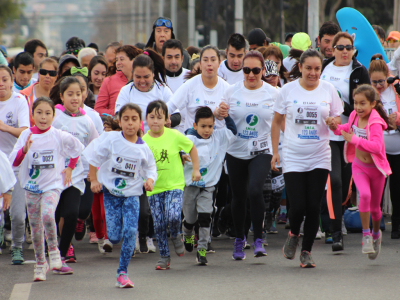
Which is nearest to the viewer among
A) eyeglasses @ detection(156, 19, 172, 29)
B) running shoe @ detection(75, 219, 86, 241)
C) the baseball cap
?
running shoe @ detection(75, 219, 86, 241)

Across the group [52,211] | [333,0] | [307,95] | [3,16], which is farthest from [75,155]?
[3,16]

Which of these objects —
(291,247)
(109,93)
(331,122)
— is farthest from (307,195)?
(109,93)

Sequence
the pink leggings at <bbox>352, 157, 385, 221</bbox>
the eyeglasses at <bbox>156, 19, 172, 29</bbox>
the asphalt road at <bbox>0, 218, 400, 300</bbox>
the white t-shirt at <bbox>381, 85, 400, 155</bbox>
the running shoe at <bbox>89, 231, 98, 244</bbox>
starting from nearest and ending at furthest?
1. the asphalt road at <bbox>0, 218, 400, 300</bbox>
2. the pink leggings at <bbox>352, 157, 385, 221</bbox>
3. the white t-shirt at <bbox>381, 85, 400, 155</bbox>
4. the running shoe at <bbox>89, 231, 98, 244</bbox>
5. the eyeglasses at <bbox>156, 19, 172, 29</bbox>

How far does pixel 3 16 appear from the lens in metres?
64.5

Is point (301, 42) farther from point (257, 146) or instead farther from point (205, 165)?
point (205, 165)

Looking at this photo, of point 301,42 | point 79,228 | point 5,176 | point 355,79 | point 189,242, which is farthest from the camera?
point 301,42

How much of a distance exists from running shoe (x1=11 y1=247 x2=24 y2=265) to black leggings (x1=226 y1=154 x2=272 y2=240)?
7.92 ft

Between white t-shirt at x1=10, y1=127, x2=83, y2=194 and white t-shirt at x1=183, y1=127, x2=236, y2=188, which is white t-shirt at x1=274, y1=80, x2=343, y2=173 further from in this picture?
white t-shirt at x1=10, y1=127, x2=83, y2=194

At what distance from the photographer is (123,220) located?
22.4ft

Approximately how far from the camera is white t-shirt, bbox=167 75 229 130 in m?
8.15

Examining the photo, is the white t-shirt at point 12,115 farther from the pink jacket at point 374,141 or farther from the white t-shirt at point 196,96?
the pink jacket at point 374,141

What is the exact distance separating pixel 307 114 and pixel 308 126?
0.12 metres

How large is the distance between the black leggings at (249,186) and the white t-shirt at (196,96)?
60 cm

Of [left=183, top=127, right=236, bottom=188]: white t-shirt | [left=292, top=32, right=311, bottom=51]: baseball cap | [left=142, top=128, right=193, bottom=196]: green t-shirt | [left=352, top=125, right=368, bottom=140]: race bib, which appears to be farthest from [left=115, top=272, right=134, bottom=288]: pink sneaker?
[left=292, top=32, right=311, bottom=51]: baseball cap
